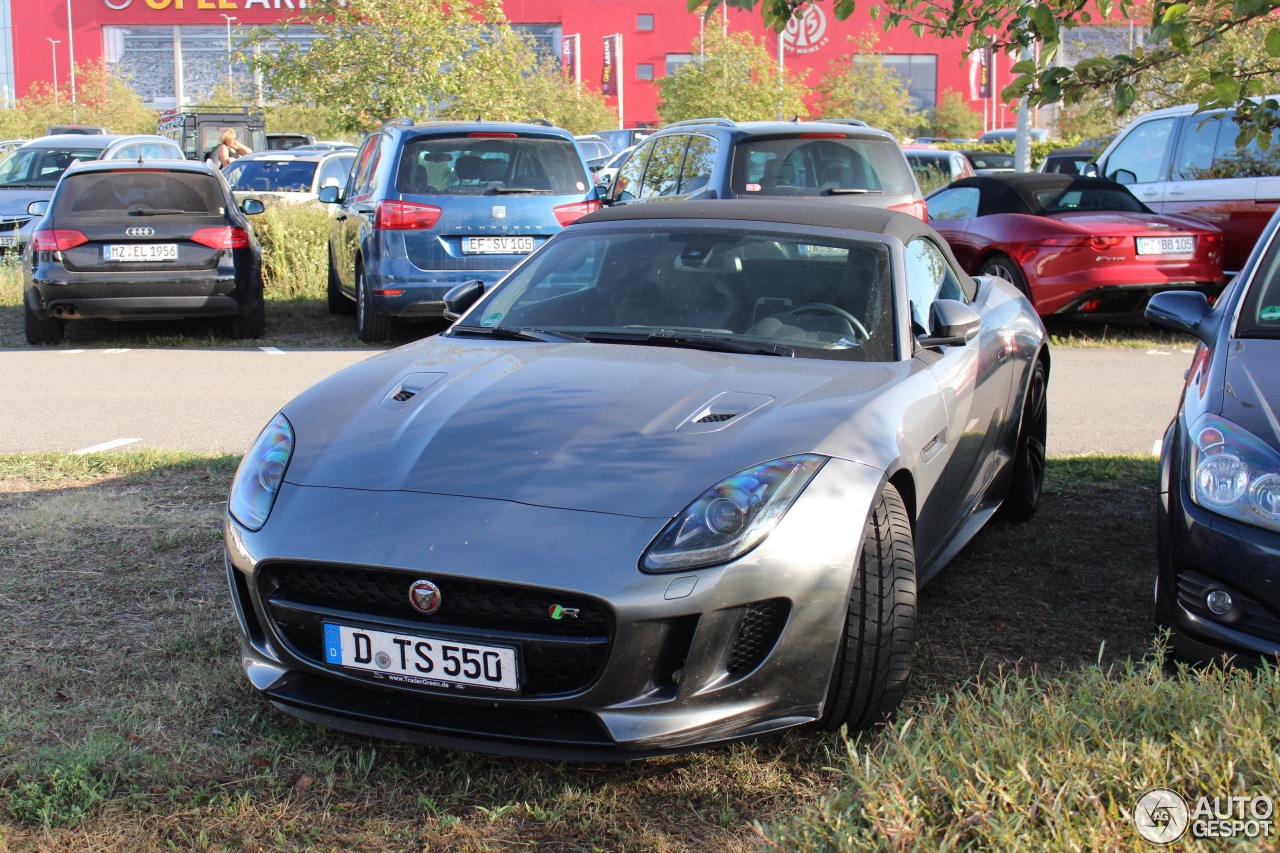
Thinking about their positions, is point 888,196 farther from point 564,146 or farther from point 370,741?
point 370,741

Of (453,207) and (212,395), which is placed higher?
(453,207)

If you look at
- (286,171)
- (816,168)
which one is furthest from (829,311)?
(286,171)

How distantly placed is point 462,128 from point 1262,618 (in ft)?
26.1

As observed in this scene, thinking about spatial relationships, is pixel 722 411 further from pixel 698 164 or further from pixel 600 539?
pixel 698 164

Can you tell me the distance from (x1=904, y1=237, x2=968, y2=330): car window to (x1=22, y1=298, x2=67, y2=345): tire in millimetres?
8298

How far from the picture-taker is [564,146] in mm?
10547

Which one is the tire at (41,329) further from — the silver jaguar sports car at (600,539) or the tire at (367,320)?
the silver jaguar sports car at (600,539)

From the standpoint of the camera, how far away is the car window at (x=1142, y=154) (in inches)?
498

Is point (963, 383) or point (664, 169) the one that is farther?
point (664, 169)

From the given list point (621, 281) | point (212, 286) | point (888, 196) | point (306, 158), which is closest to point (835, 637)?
point (621, 281)

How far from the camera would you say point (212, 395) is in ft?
28.3

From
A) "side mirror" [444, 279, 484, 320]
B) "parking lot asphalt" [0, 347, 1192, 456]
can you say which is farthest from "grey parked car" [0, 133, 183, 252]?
"side mirror" [444, 279, 484, 320]

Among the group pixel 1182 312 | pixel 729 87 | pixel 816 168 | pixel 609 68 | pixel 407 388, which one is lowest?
pixel 407 388

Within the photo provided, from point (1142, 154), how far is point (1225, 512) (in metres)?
10.5
